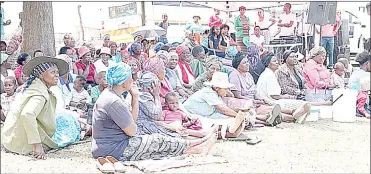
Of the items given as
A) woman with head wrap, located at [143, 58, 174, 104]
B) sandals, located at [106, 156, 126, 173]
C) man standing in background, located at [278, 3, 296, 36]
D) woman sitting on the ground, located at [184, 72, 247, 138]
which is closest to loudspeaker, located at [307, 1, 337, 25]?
man standing in background, located at [278, 3, 296, 36]

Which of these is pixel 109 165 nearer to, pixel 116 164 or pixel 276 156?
pixel 116 164

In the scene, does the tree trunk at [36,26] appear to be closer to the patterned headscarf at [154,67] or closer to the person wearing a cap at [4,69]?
the person wearing a cap at [4,69]

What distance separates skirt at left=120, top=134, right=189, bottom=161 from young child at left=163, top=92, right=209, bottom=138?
0.71 metres

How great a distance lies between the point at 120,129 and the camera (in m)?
4.23

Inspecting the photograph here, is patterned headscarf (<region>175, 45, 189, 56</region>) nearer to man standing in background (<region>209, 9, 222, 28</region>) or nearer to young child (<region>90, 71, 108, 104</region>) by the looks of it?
young child (<region>90, 71, 108, 104</region>)

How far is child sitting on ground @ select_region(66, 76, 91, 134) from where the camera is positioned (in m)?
6.01

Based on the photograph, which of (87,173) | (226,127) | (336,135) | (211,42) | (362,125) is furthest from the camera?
(211,42)

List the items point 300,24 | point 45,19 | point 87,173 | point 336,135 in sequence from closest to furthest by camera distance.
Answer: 1. point 87,173
2. point 336,135
3. point 45,19
4. point 300,24

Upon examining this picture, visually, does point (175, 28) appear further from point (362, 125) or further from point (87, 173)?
point (87, 173)

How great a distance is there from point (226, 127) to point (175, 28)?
8.41 metres

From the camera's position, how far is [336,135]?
5.85 metres

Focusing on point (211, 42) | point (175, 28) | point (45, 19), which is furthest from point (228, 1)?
point (45, 19)

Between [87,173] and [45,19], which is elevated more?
[45,19]

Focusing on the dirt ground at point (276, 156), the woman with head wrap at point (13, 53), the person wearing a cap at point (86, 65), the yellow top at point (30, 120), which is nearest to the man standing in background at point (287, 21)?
the person wearing a cap at point (86, 65)
